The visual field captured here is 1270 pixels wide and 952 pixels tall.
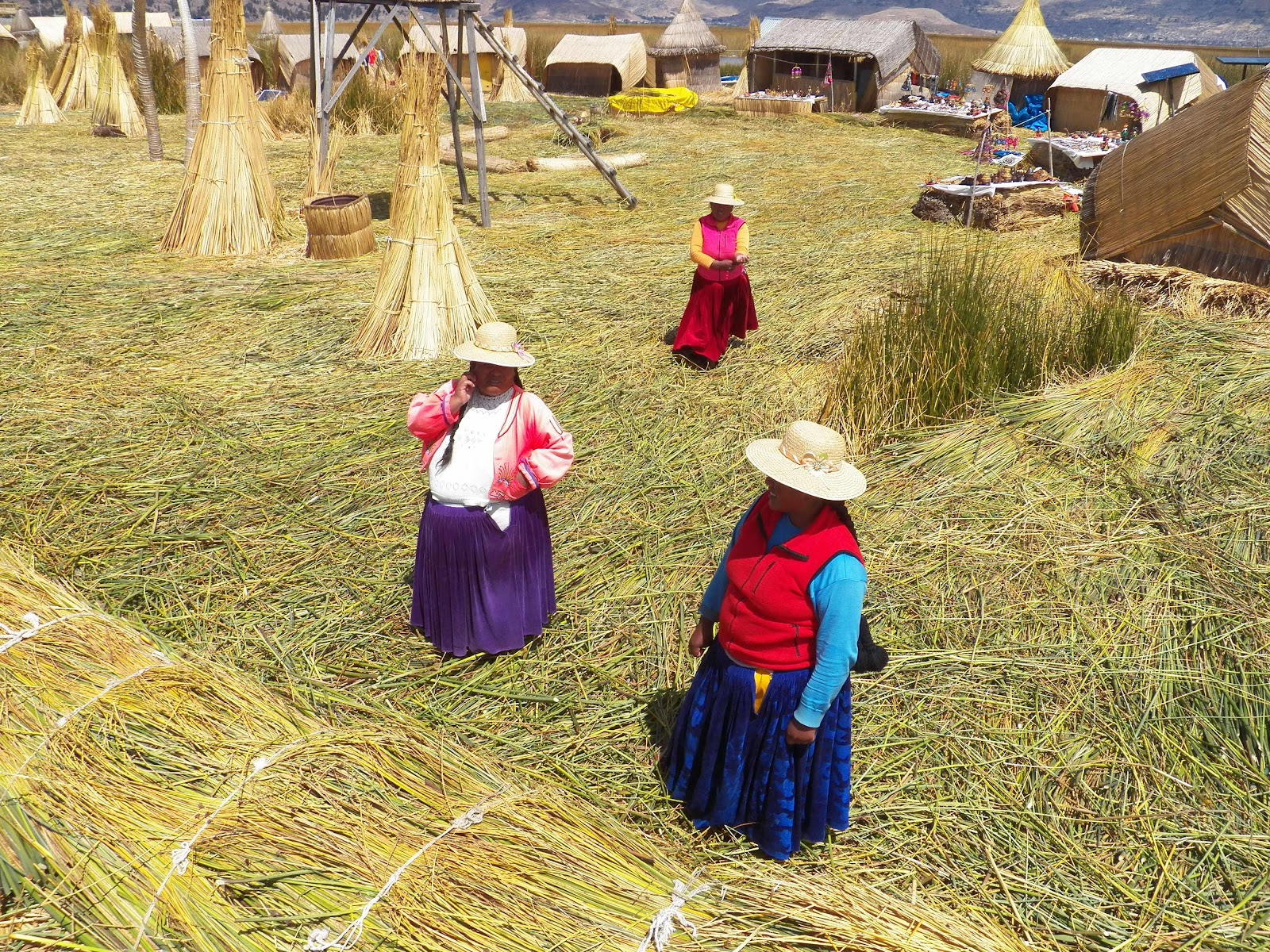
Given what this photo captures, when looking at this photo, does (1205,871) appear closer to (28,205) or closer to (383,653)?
(383,653)

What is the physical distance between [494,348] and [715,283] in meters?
2.85

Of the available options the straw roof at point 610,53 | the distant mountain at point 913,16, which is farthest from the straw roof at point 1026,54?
the straw roof at point 610,53

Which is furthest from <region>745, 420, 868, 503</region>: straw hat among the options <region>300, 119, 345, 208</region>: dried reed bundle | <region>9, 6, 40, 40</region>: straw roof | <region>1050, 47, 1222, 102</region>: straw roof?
<region>9, 6, 40, 40</region>: straw roof

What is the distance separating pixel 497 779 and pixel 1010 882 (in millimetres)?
1374

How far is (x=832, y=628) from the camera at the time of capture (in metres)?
2.39

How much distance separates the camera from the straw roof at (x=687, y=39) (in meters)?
20.8

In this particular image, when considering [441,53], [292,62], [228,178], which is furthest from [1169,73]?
[292,62]

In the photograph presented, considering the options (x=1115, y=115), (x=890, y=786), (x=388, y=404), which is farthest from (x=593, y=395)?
(x=1115, y=115)

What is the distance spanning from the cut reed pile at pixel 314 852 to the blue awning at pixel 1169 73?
16225 mm

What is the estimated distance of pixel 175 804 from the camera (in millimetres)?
2375

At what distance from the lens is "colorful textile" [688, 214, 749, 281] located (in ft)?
18.8

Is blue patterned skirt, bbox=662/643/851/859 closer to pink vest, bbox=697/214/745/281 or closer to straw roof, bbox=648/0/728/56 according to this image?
pink vest, bbox=697/214/745/281

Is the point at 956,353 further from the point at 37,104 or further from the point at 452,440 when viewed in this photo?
the point at 37,104

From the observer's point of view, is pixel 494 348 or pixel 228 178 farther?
pixel 228 178
